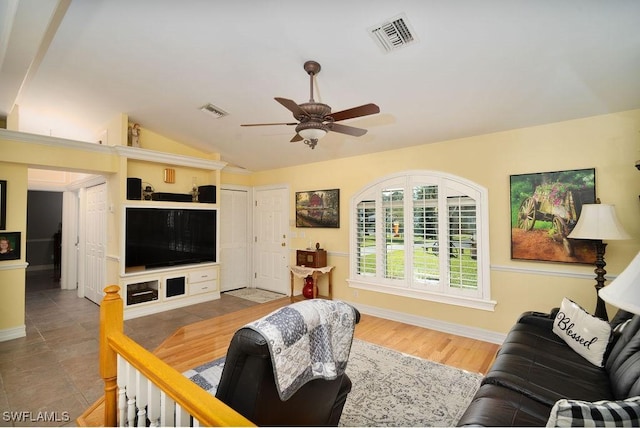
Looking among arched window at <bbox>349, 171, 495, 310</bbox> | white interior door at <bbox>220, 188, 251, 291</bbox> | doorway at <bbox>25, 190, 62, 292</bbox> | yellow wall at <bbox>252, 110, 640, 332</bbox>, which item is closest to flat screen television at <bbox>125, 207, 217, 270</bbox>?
white interior door at <bbox>220, 188, 251, 291</bbox>

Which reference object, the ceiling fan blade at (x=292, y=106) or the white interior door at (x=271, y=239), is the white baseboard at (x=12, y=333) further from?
the ceiling fan blade at (x=292, y=106)

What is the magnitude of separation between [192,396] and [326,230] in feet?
13.9

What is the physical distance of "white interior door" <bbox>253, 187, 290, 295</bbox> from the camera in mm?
5809

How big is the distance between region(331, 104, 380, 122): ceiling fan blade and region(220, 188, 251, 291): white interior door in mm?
4112

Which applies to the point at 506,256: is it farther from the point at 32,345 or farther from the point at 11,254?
the point at 11,254

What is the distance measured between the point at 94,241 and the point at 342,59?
17.2 ft

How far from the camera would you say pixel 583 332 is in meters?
2.16

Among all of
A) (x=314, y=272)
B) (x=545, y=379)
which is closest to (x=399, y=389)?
(x=545, y=379)

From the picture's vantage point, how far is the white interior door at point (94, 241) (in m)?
4.88

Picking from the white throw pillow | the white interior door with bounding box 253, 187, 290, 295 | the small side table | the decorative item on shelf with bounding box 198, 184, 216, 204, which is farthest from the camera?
the white interior door with bounding box 253, 187, 290, 295

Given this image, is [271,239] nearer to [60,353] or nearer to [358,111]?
[60,353]

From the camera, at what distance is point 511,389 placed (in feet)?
5.55

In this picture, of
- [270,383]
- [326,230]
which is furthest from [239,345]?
[326,230]

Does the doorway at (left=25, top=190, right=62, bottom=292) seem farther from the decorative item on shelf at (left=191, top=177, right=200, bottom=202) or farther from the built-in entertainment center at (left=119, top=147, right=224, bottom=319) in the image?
the built-in entertainment center at (left=119, top=147, right=224, bottom=319)
